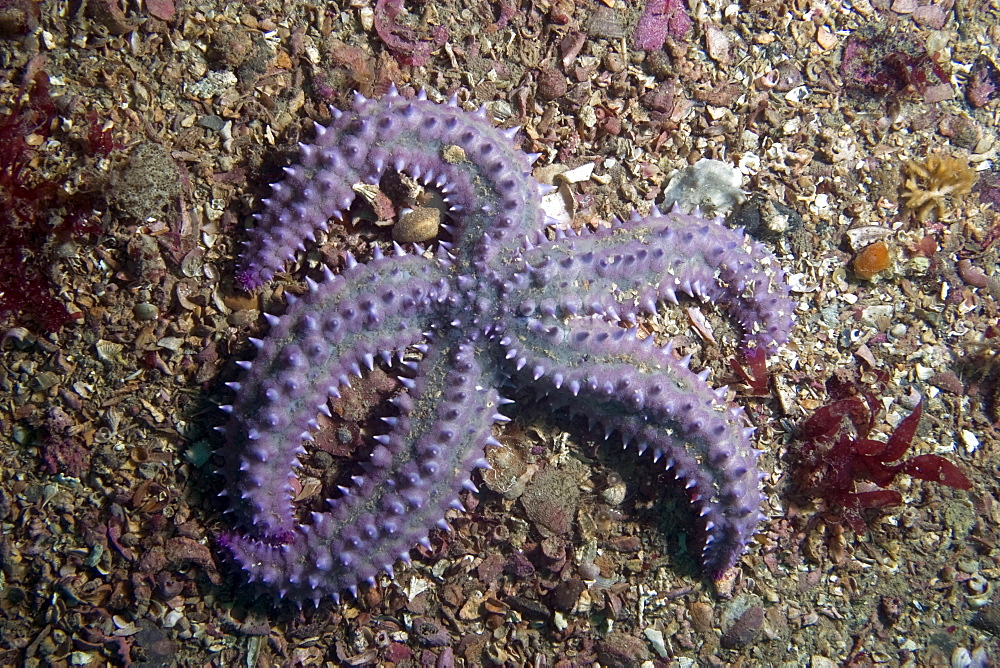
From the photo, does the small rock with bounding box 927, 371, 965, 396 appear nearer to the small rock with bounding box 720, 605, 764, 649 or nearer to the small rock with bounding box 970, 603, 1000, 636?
the small rock with bounding box 970, 603, 1000, 636

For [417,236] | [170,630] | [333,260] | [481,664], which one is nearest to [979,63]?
[417,236]

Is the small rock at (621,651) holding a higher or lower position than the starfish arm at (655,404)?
lower

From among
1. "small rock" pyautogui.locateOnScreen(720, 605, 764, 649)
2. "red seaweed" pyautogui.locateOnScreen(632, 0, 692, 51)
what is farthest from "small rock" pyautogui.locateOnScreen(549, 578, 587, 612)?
"red seaweed" pyautogui.locateOnScreen(632, 0, 692, 51)

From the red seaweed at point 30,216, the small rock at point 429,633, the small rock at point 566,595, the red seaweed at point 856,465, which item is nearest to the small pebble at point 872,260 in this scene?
the red seaweed at point 856,465

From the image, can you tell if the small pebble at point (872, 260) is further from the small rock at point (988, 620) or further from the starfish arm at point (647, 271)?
the small rock at point (988, 620)

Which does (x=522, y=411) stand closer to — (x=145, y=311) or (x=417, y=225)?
(x=417, y=225)

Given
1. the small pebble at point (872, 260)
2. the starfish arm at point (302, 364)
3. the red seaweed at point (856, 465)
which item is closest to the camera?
the starfish arm at point (302, 364)
